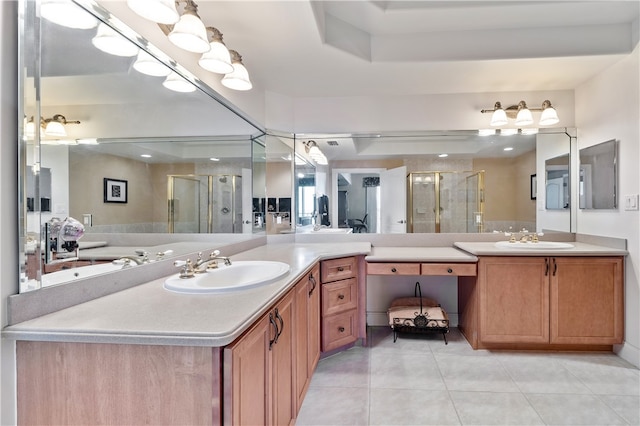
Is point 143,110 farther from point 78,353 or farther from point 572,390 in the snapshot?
point 572,390

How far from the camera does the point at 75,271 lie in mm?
1144

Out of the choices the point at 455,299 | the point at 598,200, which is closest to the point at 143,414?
the point at 455,299

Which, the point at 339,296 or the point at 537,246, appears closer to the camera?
the point at 339,296

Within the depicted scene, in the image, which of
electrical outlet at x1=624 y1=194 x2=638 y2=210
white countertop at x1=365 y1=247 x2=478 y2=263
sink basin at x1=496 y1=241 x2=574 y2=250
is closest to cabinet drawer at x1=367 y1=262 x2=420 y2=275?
white countertop at x1=365 y1=247 x2=478 y2=263

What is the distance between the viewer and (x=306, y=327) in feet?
5.94

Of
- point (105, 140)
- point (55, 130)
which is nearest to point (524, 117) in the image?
point (105, 140)

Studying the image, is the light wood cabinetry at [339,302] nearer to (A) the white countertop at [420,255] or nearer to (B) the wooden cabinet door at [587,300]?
(A) the white countertop at [420,255]

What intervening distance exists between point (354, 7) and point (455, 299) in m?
2.66

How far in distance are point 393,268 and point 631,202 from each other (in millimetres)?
1734

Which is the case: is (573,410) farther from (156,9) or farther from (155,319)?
(156,9)

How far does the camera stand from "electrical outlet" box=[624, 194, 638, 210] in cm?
220

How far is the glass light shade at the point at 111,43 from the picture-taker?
4.06ft

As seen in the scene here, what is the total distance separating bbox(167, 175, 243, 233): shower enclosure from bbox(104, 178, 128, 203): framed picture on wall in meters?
0.29

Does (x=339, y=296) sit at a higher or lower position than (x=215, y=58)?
lower
